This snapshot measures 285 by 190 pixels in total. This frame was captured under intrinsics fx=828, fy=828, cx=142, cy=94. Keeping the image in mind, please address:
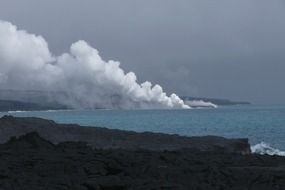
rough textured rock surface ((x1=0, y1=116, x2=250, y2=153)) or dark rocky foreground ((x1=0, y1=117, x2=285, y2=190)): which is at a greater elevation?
rough textured rock surface ((x1=0, y1=116, x2=250, y2=153))

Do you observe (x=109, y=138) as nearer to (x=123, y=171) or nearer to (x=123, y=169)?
(x=123, y=169)

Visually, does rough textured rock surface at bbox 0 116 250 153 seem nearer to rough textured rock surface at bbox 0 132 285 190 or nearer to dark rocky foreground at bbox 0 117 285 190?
dark rocky foreground at bbox 0 117 285 190

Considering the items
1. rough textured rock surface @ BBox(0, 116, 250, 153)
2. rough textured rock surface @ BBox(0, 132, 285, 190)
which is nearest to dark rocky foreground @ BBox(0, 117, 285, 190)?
rough textured rock surface @ BBox(0, 132, 285, 190)

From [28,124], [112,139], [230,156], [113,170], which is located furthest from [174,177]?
[28,124]

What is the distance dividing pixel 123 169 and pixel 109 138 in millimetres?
17408

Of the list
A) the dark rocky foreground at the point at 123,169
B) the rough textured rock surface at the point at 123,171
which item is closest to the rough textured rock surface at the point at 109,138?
the dark rocky foreground at the point at 123,169

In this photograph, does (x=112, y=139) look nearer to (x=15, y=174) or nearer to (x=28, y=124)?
(x=28, y=124)

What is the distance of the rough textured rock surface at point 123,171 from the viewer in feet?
63.5

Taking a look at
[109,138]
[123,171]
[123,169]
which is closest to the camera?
[123,171]

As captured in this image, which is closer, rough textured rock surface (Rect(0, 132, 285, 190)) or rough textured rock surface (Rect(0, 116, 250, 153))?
rough textured rock surface (Rect(0, 132, 285, 190))

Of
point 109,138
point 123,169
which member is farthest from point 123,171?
point 109,138

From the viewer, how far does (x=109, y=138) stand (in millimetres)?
39344

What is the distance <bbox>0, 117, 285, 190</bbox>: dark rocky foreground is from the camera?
19.4m

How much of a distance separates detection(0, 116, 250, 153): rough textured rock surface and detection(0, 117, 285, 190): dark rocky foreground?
7650 millimetres
